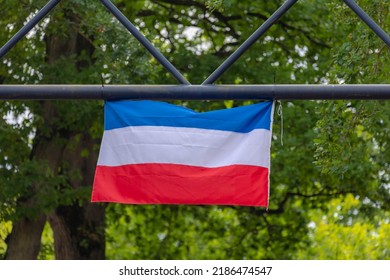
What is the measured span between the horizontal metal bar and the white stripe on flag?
0.32 metres

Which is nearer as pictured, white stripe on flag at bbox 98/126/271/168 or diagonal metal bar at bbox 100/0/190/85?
diagonal metal bar at bbox 100/0/190/85

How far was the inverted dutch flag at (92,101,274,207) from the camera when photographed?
942cm

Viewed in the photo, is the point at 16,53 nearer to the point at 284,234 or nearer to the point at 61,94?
the point at 284,234

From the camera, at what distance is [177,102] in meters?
19.6

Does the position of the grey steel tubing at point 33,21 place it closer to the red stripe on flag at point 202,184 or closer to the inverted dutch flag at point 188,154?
the inverted dutch flag at point 188,154

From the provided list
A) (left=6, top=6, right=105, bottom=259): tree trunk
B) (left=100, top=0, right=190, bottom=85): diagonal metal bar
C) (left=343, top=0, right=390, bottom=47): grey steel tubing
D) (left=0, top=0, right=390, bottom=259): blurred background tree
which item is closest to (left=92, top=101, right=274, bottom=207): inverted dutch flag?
(left=100, top=0, right=190, bottom=85): diagonal metal bar

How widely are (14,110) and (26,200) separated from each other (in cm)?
148

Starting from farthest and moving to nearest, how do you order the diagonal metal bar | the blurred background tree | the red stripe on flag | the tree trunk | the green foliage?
the green foliage → the tree trunk → the blurred background tree → the red stripe on flag → the diagonal metal bar

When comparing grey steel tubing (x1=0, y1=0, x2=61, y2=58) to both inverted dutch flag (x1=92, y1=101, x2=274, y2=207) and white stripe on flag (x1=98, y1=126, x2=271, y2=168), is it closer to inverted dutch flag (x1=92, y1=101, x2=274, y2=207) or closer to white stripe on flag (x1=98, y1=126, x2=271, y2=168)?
inverted dutch flag (x1=92, y1=101, x2=274, y2=207)

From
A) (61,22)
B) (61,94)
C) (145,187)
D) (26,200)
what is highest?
(61,22)

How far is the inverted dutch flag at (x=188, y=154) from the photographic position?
9.42 meters

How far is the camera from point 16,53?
18297 mm
